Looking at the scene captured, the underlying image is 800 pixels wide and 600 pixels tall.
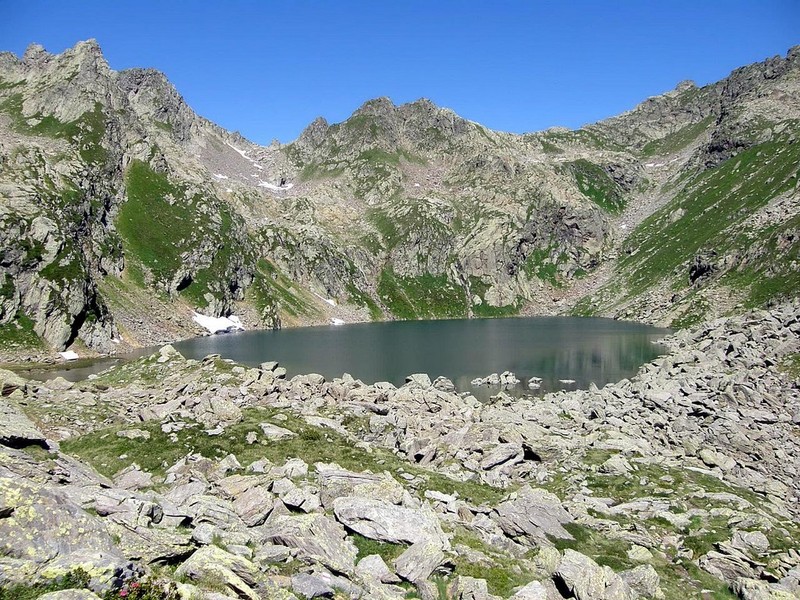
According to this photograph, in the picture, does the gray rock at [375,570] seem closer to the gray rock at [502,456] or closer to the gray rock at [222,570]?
the gray rock at [222,570]

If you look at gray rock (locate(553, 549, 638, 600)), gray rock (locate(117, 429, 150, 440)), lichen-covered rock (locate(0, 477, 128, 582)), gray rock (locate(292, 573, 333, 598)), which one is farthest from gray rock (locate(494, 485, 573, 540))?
gray rock (locate(117, 429, 150, 440))

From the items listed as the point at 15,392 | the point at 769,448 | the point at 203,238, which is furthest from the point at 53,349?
the point at 769,448

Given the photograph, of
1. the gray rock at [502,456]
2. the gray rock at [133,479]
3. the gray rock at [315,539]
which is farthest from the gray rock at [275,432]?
the gray rock at [315,539]

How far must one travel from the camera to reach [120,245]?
149625 millimetres

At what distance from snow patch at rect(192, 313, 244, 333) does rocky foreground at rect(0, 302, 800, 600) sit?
3894 inches

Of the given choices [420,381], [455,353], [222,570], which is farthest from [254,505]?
[455,353]

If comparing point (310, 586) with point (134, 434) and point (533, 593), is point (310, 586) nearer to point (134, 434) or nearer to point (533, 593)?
point (533, 593)

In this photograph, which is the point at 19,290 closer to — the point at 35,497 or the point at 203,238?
the point at 203,238

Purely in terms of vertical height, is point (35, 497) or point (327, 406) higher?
point (327, 406)

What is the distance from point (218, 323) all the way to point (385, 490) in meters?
147

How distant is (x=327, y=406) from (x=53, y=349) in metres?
81.2

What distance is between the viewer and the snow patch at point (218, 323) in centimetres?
15250

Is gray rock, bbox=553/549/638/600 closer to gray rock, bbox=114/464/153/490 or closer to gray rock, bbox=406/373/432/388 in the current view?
gray rock, bbox=114/464/153/490

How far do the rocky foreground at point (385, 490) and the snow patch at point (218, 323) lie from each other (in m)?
98.9
